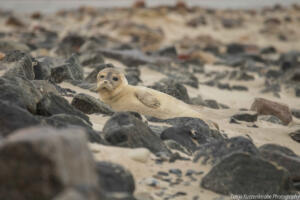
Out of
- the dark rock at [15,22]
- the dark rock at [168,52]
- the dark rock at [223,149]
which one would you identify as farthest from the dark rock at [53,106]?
the dark rock at [15,22]

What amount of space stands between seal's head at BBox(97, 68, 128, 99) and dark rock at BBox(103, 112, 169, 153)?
157cm

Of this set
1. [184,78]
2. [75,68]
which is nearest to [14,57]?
[75,68]

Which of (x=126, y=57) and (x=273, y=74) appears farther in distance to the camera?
(x=273, y=74)

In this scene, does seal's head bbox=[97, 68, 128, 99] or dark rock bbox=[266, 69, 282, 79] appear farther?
dark rock bbox=[266, 69, 282, 79]

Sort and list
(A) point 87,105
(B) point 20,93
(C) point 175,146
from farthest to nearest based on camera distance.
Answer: (A) point 87,105
(C) point 175,146
(B) point 20,93

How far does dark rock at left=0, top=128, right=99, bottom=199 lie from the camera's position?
1766mm

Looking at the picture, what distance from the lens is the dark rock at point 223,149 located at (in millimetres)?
3336

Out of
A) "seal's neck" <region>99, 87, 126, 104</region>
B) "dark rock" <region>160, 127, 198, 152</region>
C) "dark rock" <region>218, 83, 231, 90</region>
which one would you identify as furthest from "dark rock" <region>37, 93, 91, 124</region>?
"dark rock" <region>218, 83, 231, 90</region>

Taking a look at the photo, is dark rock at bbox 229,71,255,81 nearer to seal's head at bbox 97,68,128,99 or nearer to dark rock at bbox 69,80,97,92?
dark rock at bbox 69,80,97,92

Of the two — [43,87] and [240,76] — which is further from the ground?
[43,87]

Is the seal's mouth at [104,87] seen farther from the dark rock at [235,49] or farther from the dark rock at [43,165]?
the dark rock at [235,49]

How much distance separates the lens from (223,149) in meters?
3.41

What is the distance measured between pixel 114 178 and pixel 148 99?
2.71 m

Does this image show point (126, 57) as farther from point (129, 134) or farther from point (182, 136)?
point (129, 134)
